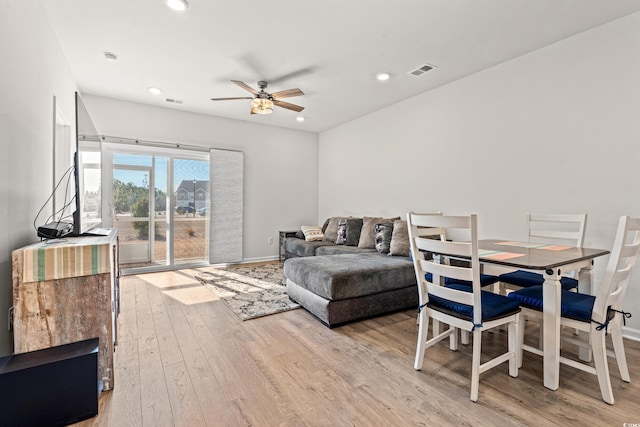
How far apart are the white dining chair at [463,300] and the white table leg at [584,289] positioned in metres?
0.58

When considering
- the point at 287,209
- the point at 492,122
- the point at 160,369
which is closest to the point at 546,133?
the point at 492,122

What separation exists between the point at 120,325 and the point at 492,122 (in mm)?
4460

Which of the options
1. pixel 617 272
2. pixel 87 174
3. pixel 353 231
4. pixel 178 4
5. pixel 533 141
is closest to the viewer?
pixel 617 272

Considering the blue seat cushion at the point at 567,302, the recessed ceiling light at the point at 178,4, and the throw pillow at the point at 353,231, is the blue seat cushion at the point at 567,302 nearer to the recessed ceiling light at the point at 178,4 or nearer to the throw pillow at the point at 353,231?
the throw pillow at the point at 353,231

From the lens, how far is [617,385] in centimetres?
184

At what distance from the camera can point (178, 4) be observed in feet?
7.71

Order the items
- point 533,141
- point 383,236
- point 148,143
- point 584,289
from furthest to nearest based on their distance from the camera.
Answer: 1. point 148,143
2. point 383,236
3. point 533,141
4. point 584,289

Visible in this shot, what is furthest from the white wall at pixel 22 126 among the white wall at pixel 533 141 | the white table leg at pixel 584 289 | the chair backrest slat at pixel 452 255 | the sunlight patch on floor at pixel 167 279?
the white wall at pixel 533 141

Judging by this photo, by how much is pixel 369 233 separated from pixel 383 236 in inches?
17.3

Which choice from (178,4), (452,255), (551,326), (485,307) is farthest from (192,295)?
(551,326)

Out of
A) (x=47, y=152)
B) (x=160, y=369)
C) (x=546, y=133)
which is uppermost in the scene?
(x=546, y=133)

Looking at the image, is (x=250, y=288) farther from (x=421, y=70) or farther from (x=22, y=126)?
(x=421, y=70)

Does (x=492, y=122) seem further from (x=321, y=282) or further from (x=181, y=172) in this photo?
(x=181, y=172)

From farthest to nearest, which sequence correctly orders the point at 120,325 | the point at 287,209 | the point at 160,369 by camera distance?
the point at 287,209 → the point at 120,325 → the point at 160,369
